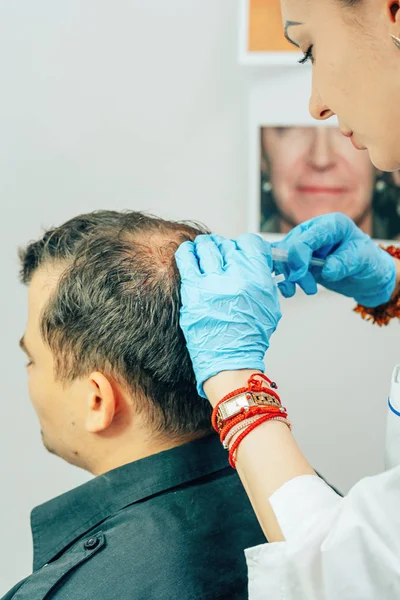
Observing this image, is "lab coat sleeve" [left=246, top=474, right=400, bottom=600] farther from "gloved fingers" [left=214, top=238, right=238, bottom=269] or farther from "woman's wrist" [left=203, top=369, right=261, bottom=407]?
"gloved fingers" [left=214, top=238, right=238, bottom=269]

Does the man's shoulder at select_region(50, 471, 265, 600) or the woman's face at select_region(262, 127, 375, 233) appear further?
the woman's face at select_region(262, 127, 375, 233)

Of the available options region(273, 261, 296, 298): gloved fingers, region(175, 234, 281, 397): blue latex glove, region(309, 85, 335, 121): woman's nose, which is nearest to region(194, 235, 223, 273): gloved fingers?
region(175, 234, 281, 397): blue latex glove

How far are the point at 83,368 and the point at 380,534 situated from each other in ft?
1.65

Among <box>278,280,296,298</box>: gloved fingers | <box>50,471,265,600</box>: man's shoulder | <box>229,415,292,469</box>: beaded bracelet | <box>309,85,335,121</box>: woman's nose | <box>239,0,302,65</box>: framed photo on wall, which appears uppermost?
<box>239,0,302,65</box>: framed photo on wall

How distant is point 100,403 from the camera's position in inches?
39.7

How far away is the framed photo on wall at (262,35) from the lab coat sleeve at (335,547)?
1.06 m

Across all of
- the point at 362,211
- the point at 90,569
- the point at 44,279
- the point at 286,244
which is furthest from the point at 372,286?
the point at 90,569

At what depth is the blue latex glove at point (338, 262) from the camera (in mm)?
1152

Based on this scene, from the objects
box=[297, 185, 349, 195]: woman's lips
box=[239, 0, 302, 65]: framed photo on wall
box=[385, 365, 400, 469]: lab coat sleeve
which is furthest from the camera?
box=[297, 185, 349, 195]: woman's lips

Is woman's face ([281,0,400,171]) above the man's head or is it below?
above

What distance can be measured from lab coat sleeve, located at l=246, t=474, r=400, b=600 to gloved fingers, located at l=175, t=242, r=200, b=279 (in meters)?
0.34

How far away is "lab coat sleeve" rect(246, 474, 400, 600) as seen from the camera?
73 cm

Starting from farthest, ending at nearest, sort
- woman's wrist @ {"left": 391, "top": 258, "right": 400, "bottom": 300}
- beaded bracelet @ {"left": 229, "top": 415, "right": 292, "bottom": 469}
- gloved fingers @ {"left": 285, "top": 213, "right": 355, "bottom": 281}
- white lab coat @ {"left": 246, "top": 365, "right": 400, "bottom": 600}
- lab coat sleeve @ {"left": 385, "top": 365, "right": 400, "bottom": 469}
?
woman's wrist @ {"left": 391, "top": 258, "right": 400, "bottom": 300} < gloved fingers @ {"left": 285, "top": 213, "right": 355, "bottom": 281} < lab coat sleeve @ {"left": 385, "top": 365, "right": 400, "bottom": 469} < beaded bracelet @ {"left": 229, "top": 415, "right": 292, "bottom": 469} < white lab coat @ {"left": 246, "top": 365, "right": 400, "bottom": 600}

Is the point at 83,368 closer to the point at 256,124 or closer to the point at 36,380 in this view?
the point at 36,380
